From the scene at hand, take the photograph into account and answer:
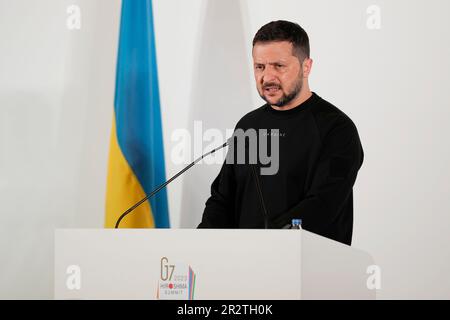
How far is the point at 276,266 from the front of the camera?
84.6 inches

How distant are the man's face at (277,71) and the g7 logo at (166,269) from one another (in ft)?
6.03

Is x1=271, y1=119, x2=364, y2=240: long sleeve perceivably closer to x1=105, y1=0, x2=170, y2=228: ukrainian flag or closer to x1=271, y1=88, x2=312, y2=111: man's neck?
x1=271, y1=88, x2=312, y2=111: man's neck

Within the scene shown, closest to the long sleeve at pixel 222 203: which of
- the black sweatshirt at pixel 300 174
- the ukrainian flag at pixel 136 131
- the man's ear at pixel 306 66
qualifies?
the black sweatshirt at pixel 300 174

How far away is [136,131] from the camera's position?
157 inches

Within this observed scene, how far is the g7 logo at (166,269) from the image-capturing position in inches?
86.0

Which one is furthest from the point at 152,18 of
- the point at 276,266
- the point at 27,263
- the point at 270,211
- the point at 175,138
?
the point at 276,266

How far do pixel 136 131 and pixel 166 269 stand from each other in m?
1.90

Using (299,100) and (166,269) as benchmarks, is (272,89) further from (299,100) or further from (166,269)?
(166,269)

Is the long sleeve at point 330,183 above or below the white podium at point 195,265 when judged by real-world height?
above

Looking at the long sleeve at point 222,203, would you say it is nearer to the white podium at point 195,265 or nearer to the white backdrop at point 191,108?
the white backdrop at point 191,108

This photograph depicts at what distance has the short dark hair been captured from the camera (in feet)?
12.4

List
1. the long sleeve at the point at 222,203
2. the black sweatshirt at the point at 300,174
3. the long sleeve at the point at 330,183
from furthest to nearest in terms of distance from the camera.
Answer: the long sleeve at the point at 222,203 < the black sweatshirt at the point at 300,174 < the long sleeve at the point at 330,183
